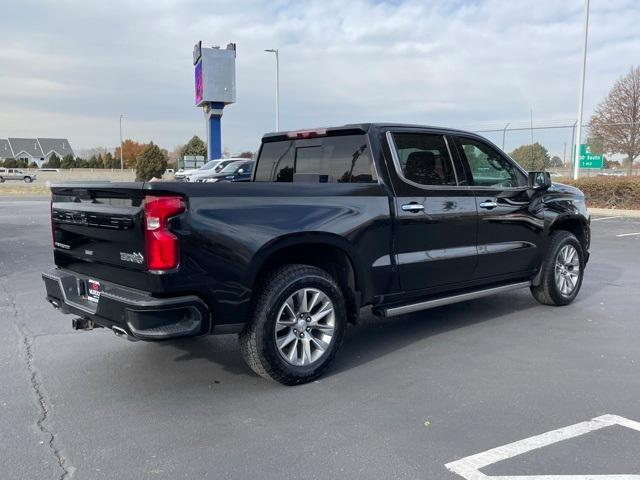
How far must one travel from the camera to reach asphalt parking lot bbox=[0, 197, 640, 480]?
10.5ft

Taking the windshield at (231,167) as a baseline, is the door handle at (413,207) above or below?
below

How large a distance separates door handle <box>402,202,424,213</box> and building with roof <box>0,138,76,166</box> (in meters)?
111

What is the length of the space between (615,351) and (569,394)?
127cm

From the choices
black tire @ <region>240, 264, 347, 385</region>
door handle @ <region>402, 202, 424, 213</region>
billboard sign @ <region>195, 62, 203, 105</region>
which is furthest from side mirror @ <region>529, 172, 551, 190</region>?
billboard sign @ <region>195, 62, 203, 105</region>

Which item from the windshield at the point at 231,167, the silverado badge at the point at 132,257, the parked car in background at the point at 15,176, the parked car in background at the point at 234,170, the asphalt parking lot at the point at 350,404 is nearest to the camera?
the asphalt parking lot at the point at 350,404

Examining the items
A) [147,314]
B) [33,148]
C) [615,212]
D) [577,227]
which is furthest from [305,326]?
[33,148]

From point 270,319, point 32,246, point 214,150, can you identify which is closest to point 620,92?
point 214,150

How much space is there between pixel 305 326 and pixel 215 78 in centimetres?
2979

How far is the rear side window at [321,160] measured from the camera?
16.4 ft

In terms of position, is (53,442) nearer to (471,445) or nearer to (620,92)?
(471,445)

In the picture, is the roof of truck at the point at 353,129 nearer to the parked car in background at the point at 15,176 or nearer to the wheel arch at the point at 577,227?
the wheel arch at the point at 577,227

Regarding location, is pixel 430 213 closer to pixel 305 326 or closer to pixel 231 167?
pixel 305 326

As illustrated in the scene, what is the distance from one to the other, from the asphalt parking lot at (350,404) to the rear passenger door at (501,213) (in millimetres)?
630

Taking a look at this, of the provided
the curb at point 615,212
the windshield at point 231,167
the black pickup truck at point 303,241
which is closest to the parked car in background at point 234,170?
the windshield at point 231,167
